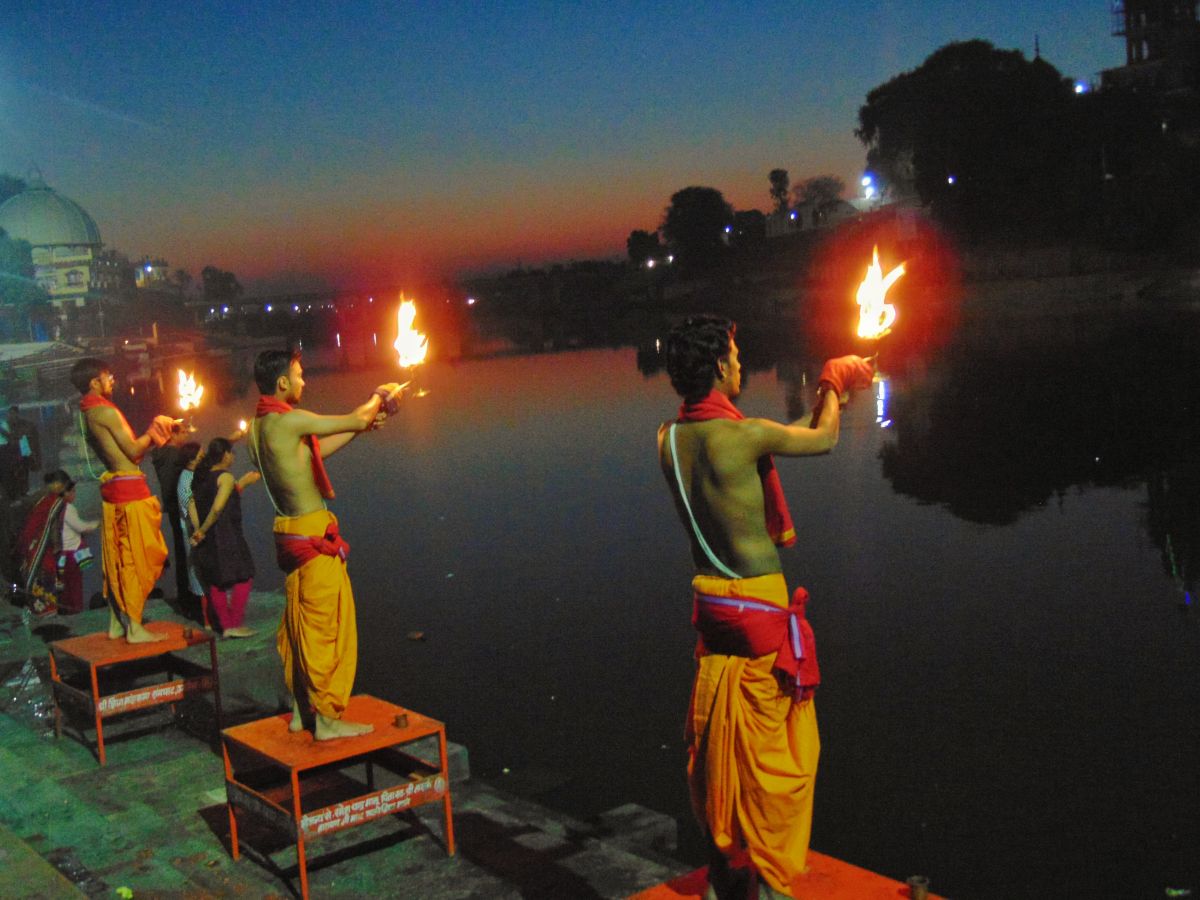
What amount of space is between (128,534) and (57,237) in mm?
123057

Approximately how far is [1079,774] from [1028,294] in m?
54.8

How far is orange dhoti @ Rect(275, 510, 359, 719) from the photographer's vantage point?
5668 millimetres

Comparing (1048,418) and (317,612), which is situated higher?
(317,612)

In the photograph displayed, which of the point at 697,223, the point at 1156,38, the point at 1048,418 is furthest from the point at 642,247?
the point at 1048,418

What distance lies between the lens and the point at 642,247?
399 feet

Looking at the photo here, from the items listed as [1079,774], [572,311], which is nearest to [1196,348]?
[1079,774]

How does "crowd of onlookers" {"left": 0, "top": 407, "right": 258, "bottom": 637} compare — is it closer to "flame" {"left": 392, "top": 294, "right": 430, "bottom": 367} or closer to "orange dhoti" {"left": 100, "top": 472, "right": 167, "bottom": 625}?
"orange dhoti" {"left": 100, "top": 472, "right": 167, "bottom": 625}

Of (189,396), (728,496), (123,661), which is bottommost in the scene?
(123,661)

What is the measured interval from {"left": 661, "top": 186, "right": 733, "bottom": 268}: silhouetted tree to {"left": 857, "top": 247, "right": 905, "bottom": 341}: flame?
105108mm

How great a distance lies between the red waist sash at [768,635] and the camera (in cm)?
391

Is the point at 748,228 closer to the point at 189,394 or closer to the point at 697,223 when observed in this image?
the point at 697,223

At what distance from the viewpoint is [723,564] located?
13.2 feet

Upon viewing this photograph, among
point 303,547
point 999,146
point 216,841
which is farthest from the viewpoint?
point 999,146

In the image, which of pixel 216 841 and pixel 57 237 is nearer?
pixel 216 841
